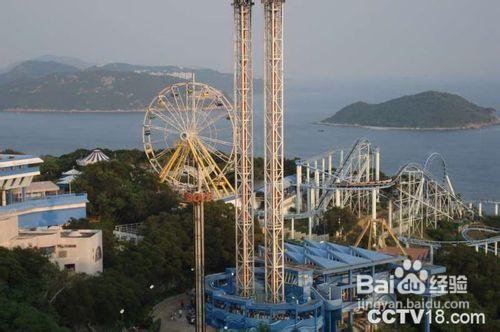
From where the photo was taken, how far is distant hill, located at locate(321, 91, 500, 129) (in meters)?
74.0

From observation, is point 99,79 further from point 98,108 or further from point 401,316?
point 401,316

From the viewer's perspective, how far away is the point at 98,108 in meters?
106

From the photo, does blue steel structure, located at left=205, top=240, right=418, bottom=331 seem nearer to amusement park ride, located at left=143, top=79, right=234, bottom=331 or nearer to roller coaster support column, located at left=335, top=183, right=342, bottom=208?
roller coaster support column, located at left=335, top=183, right=342, bottom=208

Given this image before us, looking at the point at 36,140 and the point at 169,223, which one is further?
the point at 36,140

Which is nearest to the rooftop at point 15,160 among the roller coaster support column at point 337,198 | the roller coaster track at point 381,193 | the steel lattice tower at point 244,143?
the steel lattice tower at point 244,143

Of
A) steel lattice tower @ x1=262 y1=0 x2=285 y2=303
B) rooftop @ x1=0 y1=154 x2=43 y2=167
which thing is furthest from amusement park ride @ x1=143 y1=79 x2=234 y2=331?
steel lattice tower @ x1=262 y1=0 x2=285 y2=303

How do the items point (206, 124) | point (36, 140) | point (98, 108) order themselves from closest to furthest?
point (206, 124), point (36, 140), point (98, 108)

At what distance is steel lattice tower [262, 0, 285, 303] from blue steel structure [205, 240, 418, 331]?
1.31 feet

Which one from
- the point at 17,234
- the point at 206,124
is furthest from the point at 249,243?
the point at 206,124

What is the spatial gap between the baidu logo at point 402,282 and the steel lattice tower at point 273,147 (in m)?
1.80

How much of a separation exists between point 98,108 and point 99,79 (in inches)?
427

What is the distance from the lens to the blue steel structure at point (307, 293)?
480 inches

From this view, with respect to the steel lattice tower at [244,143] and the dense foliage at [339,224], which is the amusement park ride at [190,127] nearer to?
the dense foliage at [339,224]

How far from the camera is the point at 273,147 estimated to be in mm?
12297
